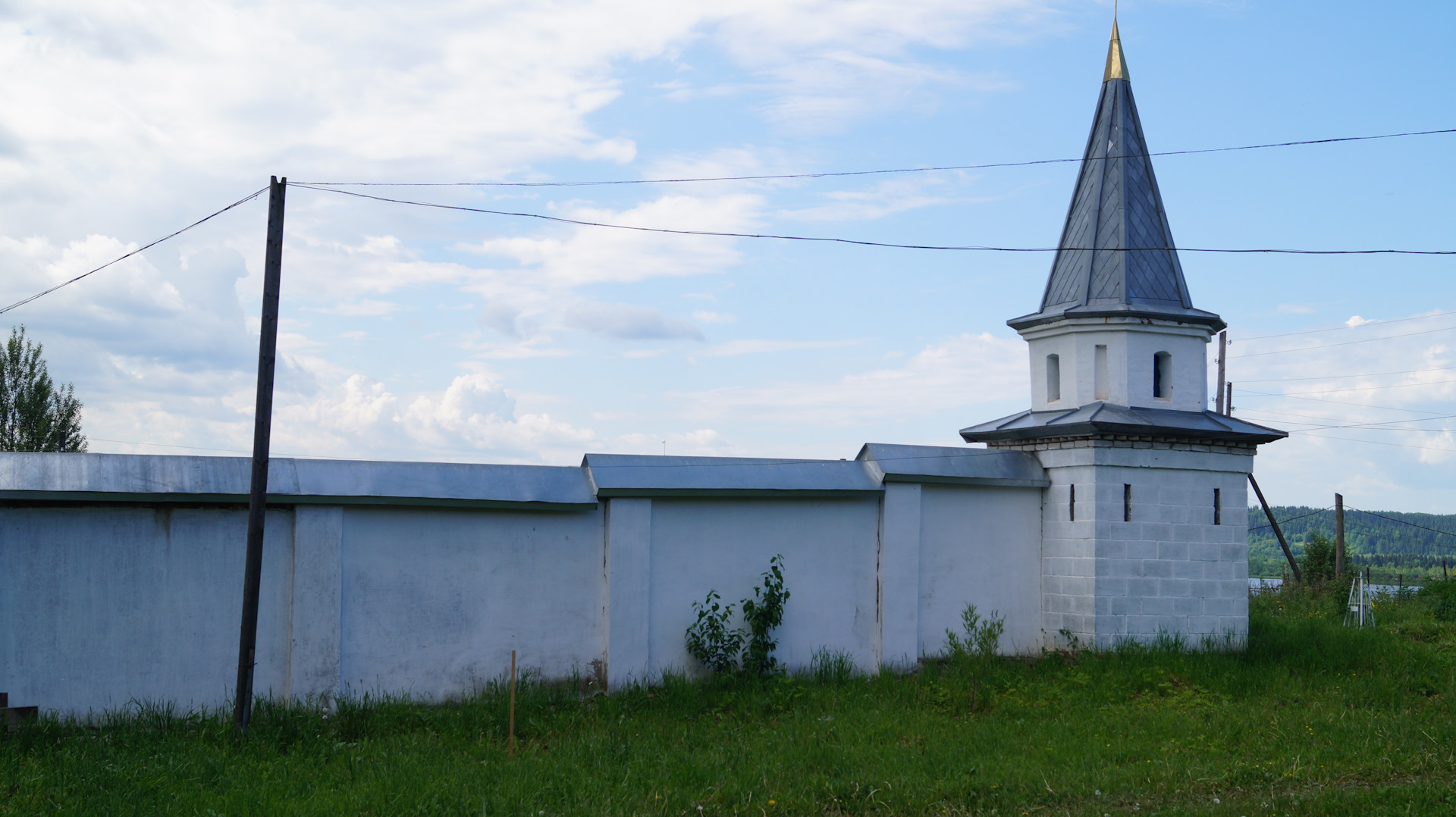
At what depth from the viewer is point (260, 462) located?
9508 millimetres

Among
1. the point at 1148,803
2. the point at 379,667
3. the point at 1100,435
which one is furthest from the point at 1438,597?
the point at 379,667

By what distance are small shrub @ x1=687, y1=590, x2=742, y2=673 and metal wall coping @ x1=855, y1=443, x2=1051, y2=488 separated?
272cm

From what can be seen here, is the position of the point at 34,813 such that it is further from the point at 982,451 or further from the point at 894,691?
the point at 982,451

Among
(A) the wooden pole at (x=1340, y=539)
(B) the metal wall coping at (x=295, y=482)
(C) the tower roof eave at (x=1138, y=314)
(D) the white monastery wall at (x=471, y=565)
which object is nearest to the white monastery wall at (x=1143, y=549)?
(D) the white monastery wall at (x=471, y=565)

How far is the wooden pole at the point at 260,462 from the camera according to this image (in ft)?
31.0

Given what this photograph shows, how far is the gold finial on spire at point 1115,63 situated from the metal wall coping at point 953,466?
6.19 metres

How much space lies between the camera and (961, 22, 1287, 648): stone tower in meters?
13.4

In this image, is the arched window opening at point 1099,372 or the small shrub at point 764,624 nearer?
the small shrub at point 764,624

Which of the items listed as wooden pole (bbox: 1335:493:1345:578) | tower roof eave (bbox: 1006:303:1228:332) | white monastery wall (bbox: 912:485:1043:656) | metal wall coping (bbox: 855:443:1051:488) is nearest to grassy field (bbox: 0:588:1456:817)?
white monastery wall (bbox: 912:485:1043:656)

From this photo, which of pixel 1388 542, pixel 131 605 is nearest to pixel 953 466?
pixel 131 605

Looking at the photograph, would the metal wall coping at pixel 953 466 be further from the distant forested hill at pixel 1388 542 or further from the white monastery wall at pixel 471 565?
the distant forested hill at pixel 1388 542

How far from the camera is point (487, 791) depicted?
25.9ft

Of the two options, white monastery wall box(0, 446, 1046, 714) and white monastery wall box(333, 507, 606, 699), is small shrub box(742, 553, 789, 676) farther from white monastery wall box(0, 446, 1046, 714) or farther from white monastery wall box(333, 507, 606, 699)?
white monastery wall box(333, 507, 606, 699)

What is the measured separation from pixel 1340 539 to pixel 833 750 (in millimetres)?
24014
